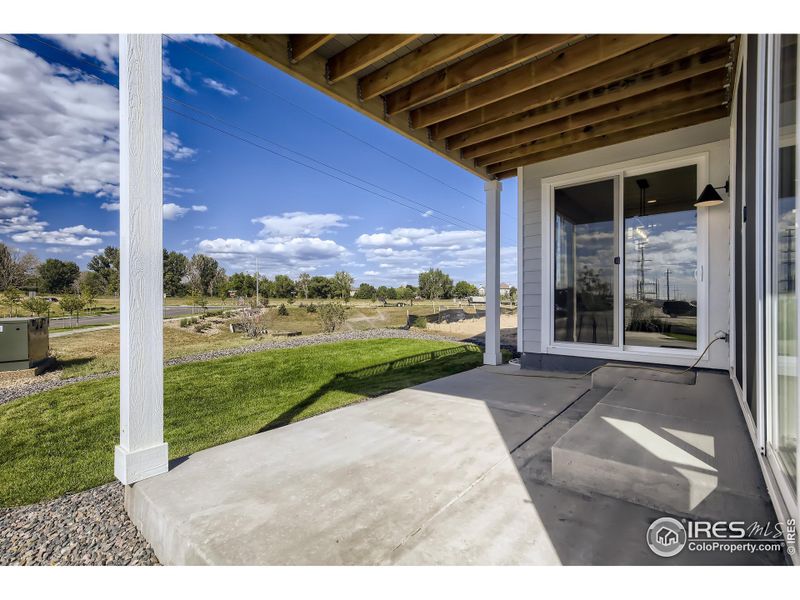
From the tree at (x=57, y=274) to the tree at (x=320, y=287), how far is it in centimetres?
474

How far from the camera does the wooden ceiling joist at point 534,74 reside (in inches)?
98.8

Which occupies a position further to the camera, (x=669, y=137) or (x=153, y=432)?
(x=669, y=137)

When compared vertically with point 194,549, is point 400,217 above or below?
above

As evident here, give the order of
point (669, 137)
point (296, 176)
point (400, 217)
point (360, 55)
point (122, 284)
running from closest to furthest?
point (122, 284)
point (360, 55)
point (669, 137)
point (296, 176)
point (400, 217)

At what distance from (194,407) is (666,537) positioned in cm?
381

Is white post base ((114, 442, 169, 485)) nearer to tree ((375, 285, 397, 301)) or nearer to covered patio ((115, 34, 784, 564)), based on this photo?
covered patio ((115, 34, 784, 564))

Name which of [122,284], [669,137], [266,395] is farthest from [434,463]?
[669,137]

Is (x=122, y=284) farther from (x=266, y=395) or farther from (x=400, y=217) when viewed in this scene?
(x=400, y=217)

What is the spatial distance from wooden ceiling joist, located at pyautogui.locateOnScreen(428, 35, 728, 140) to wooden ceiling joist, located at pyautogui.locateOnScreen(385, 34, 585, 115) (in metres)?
0.43

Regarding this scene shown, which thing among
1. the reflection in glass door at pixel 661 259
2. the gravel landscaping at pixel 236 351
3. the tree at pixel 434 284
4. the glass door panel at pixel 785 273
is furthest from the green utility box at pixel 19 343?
the tree at pixel 434 284

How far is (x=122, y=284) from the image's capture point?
1.73m

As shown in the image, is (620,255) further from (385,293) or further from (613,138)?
(385,293)

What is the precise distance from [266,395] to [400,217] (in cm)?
1189

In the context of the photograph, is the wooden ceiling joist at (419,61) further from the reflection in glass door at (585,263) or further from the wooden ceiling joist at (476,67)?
the reflection in glass door at (585,263)
